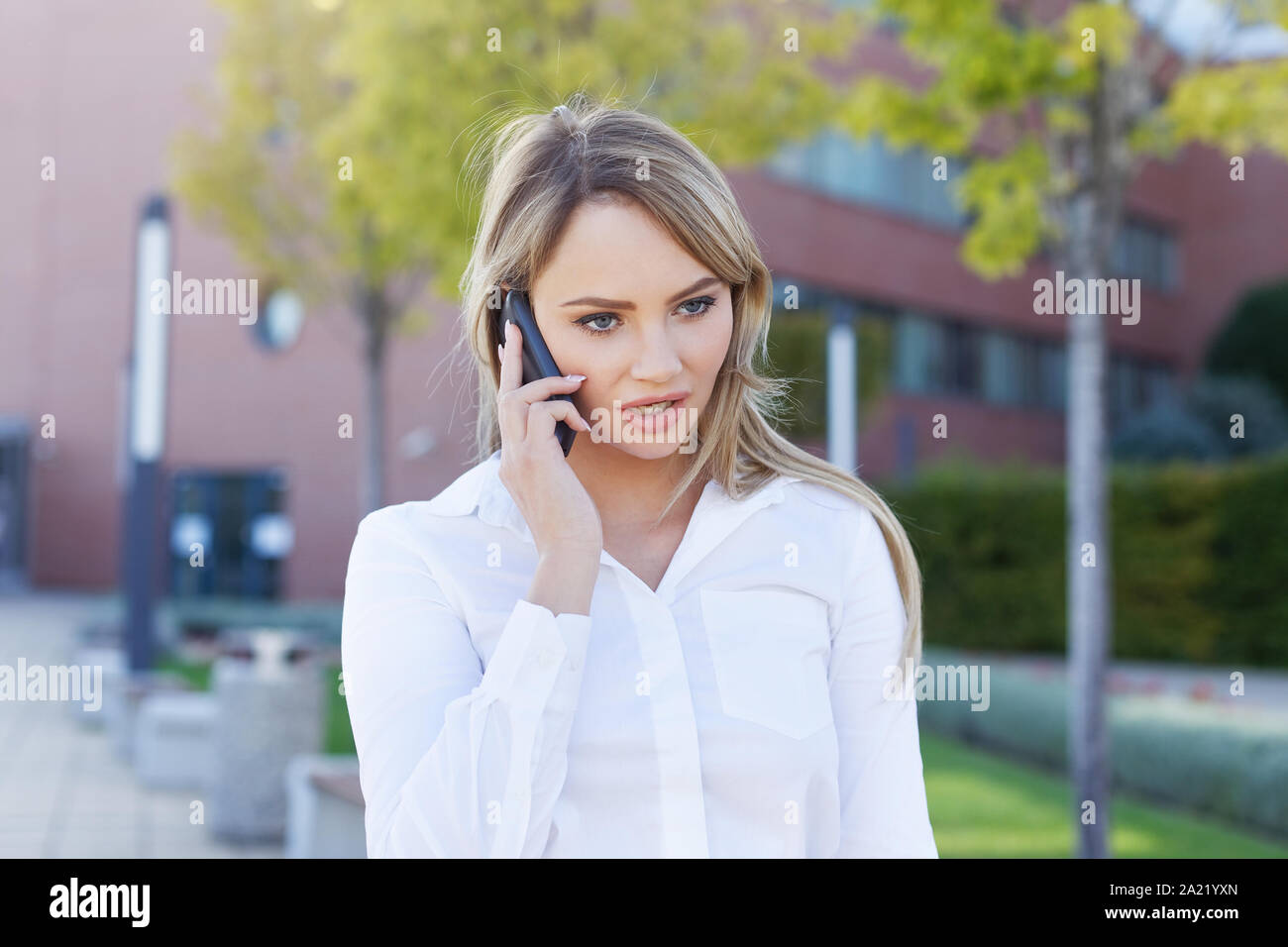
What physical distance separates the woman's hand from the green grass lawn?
438 cm

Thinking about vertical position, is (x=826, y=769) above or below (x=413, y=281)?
below

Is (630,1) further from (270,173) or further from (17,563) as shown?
(17,563)

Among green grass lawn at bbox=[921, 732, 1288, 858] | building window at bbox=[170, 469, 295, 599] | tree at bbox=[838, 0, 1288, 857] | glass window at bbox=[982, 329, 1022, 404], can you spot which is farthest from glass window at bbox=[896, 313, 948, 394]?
tree at bbox=[838, 0, 1288, 857]

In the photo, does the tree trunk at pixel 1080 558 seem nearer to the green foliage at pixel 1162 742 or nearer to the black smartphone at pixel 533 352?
the green foliage at pixel 1162 742

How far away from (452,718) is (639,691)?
0.29 m

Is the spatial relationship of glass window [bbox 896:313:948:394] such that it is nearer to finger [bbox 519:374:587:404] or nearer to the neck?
the neck

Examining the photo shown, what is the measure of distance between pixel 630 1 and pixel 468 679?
862 cm

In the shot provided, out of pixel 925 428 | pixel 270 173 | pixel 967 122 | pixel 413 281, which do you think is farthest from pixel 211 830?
pixel 925 428

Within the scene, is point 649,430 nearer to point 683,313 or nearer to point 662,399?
point 662,399

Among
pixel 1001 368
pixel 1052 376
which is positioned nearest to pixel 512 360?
pixel 1001 368

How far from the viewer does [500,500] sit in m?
2.01

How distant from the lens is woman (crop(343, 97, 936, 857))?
1738mm

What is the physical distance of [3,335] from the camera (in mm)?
25109

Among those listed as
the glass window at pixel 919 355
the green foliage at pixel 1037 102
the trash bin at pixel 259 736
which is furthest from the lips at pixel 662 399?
the glass window at pixel 919 355
